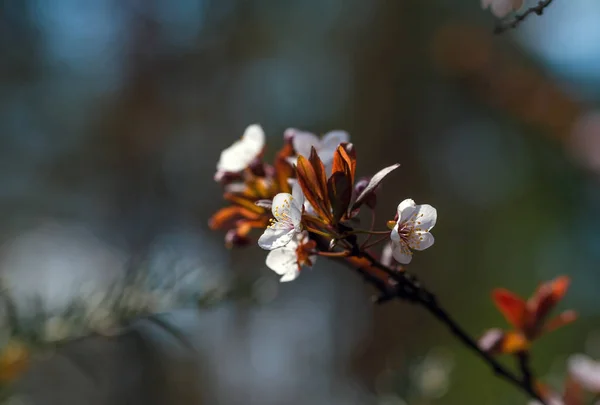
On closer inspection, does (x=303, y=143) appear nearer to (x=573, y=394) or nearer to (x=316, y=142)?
(x=316, y=142)

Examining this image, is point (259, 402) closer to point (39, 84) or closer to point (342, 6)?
point (39, 84)

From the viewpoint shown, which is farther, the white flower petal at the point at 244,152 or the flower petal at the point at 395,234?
the white flower petal at the point at 244,152

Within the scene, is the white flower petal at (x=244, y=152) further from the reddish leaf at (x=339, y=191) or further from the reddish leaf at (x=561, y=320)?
the reddish leaf at (x=561, y=320)

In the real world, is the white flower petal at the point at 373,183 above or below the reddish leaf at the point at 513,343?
above

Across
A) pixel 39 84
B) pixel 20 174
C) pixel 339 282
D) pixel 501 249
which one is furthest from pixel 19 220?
pixel 501 249

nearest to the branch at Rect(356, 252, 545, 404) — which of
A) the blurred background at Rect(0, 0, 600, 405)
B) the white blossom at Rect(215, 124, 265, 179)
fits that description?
the white blossom at Rect(215, 124, 265, 179)

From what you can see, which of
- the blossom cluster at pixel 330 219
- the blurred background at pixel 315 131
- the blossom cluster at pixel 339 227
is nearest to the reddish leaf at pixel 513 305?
the blossom cluster at pixel 339 227

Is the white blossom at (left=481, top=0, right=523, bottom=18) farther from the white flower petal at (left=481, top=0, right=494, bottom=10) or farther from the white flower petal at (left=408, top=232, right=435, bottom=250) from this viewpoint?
the white flower petal at (left=408, top=232, right=435, bottom=250)
